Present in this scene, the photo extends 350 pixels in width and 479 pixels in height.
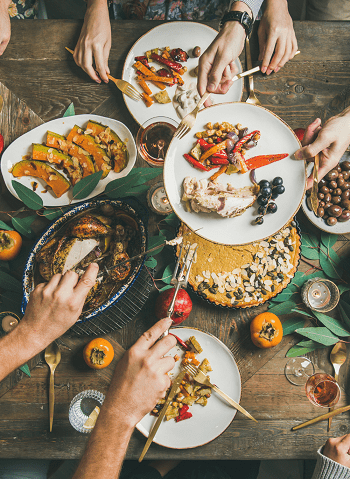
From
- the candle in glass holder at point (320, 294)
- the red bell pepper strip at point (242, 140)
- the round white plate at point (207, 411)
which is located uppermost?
the red bell pepper strip at point (242, 140)

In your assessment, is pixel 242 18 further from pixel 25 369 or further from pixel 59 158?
pixel 25 369

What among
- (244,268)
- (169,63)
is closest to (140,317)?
(244,268)

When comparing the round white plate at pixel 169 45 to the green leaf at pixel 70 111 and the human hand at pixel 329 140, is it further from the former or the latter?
the human hand at pixel 329 140

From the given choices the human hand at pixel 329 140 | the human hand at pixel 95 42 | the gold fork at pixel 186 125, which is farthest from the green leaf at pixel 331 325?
the human hand at pixel 95 42

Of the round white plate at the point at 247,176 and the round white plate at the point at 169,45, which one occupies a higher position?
the round white plate at the point at 169,45

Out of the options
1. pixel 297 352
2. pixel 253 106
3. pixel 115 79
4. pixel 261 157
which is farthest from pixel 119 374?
pixel 115 79

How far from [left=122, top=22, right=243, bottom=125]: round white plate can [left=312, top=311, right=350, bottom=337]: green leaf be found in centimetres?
97

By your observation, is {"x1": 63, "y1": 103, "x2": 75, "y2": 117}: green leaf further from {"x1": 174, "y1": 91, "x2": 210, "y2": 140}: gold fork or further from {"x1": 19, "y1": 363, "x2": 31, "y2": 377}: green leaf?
{"x1": 19, "y1": 363, "x2": 31, "y2": 377}: green leaf

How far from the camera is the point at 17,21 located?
4.74ft

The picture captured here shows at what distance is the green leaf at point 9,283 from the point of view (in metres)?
1.29

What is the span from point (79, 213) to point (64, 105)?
0.56 metres

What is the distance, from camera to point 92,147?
132 cm

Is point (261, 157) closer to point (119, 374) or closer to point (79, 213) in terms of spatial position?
point (79, 213)

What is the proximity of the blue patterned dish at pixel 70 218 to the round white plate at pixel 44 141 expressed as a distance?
123mm
